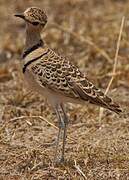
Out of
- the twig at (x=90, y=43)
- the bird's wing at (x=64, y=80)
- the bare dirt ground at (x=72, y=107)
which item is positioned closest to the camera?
the bird's wing at (x=64, y=80)

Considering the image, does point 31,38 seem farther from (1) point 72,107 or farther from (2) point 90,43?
(2) point 90,43

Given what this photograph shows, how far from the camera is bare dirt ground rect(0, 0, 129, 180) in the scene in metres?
4.10

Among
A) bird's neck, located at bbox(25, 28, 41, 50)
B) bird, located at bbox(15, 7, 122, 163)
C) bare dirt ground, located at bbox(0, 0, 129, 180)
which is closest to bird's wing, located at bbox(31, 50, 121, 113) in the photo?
bird, located at bbox(15, 7, 122, 163)

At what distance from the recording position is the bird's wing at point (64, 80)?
13.0 feet

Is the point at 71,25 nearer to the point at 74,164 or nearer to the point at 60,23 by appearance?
the point at 60,23

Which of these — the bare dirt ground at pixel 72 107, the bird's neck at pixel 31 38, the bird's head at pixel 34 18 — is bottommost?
the bare dirt ground at pixel 72 107

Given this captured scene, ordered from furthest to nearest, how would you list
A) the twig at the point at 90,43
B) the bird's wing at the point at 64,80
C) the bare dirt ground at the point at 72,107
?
the twig at the point at 90,43
the bare dirt ground at the point at 72,107
the bird's wing at the point at 64,80

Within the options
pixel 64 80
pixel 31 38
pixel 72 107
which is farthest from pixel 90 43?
pixel 64 80

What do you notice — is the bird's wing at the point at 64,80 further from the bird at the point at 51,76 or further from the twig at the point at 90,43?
the twig at the point at 90,43

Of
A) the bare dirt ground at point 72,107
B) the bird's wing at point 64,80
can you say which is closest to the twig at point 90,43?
the bare dirt ground at point 72,107

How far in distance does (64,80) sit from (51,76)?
0.29 ft

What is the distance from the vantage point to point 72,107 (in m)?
5.20

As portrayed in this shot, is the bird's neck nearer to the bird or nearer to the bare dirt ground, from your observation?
the bird

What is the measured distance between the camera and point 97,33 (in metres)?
6.56
